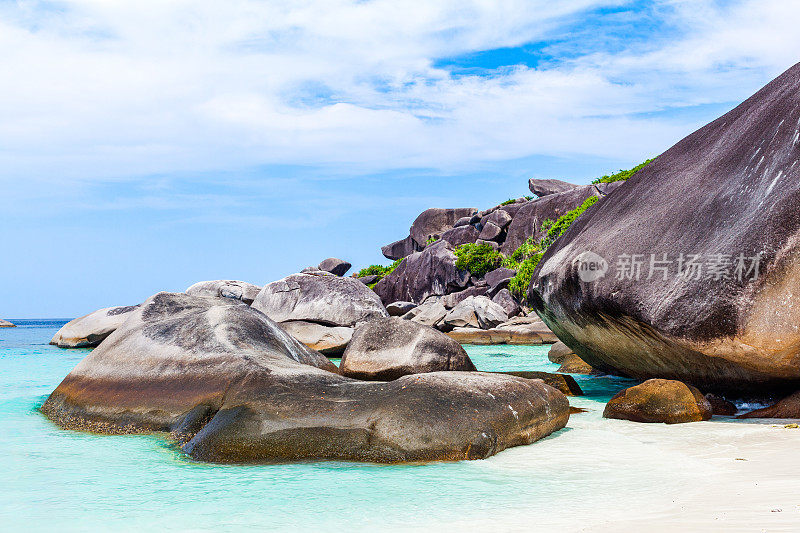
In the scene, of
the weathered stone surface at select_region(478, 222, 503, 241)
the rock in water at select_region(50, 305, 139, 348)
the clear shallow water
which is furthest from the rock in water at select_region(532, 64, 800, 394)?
the weathered stone surface at select_region(478, 222, 503, 241)

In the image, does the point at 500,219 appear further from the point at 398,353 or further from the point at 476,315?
the point at 398,353

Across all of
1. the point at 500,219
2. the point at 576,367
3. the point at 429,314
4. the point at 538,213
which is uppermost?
the point at 538,213

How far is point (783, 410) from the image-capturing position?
7.23m

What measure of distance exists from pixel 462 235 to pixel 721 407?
3317 cm

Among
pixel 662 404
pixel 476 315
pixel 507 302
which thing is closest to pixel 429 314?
pixel 476 315

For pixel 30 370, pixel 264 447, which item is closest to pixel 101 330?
pixel 30 370

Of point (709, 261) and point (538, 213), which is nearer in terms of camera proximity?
point (709, 261)

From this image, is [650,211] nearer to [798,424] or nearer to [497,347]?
[798,424]

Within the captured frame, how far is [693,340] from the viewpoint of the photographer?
711cm

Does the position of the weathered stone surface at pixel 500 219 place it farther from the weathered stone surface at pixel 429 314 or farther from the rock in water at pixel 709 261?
the rock in water at pixel 709 261

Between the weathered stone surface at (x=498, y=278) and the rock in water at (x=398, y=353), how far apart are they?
71.4 feet

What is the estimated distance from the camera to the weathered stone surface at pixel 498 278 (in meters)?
32.0

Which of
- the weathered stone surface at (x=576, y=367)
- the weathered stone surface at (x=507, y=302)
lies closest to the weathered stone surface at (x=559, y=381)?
A: the weathered stone surface at (x=576, y=367)

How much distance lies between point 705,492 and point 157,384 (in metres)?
5.49
